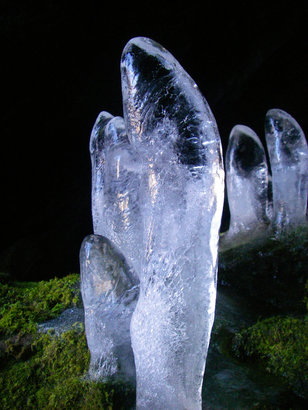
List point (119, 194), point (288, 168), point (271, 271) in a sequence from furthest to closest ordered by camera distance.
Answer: point (288, 168)
point (271, 271)
point (119, 194)

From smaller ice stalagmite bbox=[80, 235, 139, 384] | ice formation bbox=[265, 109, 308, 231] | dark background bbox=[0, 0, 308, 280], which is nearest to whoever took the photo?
smaller ice stalagmite bbox=[80, 235, 139, 384]

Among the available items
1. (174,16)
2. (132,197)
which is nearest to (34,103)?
(174,16)

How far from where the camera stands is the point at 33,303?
8.11 feet

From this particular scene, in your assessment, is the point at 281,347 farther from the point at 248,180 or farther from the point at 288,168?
the point at 248,180

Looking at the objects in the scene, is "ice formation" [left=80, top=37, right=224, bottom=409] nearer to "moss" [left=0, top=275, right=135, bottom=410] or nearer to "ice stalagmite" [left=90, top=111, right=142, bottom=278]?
"moss" [left=0, top=275, right=135, bottom=410]

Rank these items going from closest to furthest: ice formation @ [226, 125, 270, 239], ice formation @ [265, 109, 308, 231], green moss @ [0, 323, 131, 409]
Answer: green moss @ [0, 323, 131, 409]
ice formation @ [265, 109, 308, 231]
ice formation @ [226, 125, 270, 239]

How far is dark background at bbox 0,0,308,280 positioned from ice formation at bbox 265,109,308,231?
3633 millimetres

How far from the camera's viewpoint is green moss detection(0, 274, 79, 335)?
2115 mm

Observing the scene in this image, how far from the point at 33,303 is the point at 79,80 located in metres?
4.45

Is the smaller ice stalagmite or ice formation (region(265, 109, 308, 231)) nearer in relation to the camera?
the smaller ice stalagmite

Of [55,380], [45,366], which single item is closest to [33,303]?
[45,366]

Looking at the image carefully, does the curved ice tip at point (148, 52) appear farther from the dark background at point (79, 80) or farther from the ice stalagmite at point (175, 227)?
the dark background at point (79, 80)

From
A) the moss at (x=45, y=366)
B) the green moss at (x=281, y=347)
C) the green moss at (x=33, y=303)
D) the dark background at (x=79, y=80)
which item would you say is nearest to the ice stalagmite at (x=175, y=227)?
the moss at (x=45, y=366)

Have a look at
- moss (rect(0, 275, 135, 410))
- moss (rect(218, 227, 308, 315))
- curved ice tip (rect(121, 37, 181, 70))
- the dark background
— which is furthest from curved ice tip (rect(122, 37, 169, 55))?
the dark background
